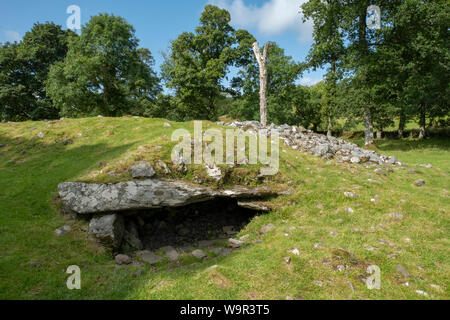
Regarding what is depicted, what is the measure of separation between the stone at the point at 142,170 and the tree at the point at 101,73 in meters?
23.7

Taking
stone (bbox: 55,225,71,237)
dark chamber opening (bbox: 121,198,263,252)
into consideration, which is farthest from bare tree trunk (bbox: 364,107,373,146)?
stone (bbox: 55,225,71,237)

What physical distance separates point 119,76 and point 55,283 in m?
30.6

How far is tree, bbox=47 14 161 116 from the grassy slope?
18.4 m

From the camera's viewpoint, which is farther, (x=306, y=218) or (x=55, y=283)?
(x=306, y=218)

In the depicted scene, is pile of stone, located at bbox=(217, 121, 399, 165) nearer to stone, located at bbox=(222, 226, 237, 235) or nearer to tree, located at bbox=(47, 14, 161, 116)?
stone, located at bbox=(222, 226, 237, 235)

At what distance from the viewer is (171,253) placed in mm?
8156

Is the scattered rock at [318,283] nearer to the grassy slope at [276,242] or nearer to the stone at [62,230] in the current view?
the grassy slope at [276,242]

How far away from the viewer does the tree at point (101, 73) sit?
1099 inches

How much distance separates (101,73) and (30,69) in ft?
52.8

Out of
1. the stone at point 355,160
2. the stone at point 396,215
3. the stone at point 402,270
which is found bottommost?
the stone at point 402,270

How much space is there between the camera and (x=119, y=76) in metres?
31.2

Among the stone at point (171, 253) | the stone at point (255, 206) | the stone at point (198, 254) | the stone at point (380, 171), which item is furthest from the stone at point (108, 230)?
the stone at point (380, 171)
